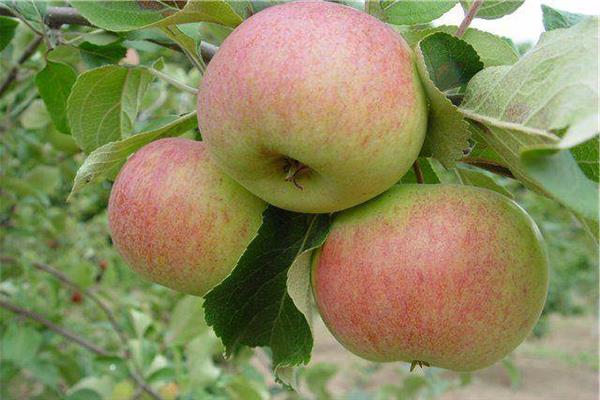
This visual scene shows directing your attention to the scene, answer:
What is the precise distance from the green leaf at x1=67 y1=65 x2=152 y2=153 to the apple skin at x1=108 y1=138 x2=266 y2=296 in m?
0.22

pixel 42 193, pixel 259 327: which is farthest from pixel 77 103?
pixel 42 193

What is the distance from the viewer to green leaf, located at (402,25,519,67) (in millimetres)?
795

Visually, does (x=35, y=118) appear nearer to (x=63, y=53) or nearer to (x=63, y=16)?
(x=63, y=53)

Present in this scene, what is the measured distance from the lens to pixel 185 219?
0.77m

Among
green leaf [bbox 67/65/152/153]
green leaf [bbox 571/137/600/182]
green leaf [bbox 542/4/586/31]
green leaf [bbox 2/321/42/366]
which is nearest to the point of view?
green leaf [bbox 571/137/600/182]

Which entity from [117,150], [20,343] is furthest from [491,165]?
[20,343]

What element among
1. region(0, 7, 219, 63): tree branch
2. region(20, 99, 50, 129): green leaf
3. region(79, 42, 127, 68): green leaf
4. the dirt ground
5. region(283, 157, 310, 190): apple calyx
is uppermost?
region(283, 157, 310, 190): apple calyx

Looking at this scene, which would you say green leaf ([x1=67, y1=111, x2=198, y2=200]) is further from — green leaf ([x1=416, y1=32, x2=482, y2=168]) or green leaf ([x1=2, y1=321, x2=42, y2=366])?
green leaf ([x1=2, y1=321, x2=42, y2=366])

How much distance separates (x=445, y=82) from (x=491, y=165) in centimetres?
14

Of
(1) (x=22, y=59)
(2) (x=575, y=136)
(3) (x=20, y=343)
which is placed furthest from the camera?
(3) (x=20, y=343)

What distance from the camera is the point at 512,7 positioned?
863 millimetres

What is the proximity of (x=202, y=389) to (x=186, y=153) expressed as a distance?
1.19 metres

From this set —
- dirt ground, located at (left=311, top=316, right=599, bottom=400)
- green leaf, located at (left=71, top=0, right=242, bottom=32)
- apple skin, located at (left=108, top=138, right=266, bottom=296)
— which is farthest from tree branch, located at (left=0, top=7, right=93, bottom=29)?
dirt ground, located at (left=311, top=316, right=599, bottom=400)

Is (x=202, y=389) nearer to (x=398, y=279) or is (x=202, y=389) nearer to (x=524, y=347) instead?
(x=398, y=279)
